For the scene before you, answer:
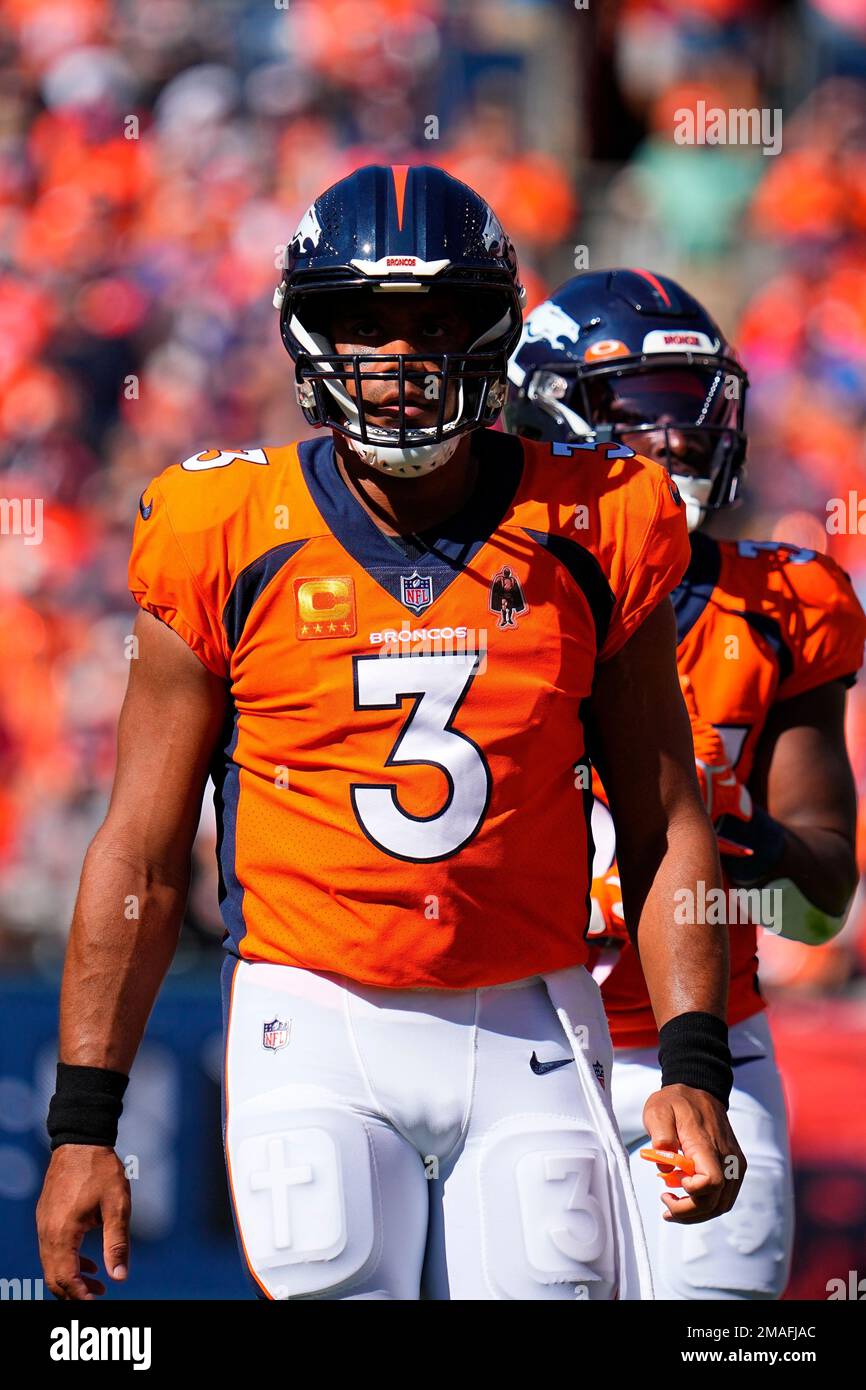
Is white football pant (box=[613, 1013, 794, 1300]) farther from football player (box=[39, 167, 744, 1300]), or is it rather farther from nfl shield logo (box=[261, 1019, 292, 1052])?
nfl shield logo (box=[261, 1019, 292, 1052])

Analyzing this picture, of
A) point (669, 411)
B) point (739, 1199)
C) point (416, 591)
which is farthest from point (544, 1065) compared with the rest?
point (669, 411)

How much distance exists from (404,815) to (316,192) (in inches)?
244

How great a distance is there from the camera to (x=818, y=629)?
315cm

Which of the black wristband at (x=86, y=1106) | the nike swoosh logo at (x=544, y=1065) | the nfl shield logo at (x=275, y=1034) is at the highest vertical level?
the nfl shield logo at (x=275, y=1034)

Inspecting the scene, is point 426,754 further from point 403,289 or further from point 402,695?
point 403,289

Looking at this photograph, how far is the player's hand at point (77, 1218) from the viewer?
81.7 inches

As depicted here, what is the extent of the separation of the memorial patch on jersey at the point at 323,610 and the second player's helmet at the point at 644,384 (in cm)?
103

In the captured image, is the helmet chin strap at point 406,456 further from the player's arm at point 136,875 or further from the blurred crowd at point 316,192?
the blurred crowd at point 316,192

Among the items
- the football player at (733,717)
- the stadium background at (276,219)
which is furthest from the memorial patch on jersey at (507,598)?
the stadium background at (276,219)

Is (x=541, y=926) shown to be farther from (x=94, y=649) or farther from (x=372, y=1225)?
(x=94, y=649)

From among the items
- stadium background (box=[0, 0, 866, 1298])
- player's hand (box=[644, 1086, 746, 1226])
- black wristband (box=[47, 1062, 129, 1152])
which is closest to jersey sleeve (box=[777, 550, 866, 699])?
player's hand (box=[644, 1086, 746, 1226])

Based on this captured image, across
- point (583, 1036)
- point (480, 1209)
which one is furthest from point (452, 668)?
point (480, 1209)

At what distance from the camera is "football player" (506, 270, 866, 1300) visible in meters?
2.96

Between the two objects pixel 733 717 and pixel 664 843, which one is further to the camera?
pixel 733 717
